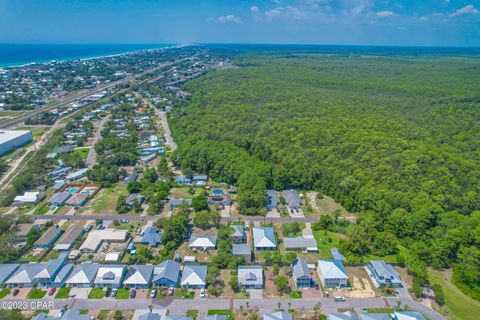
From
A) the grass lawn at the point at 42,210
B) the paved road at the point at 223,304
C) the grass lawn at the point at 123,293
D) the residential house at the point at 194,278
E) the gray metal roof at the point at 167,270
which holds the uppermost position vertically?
the gray metal roof at the point at 167,270

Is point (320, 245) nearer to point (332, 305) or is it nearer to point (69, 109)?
point (332, 305)

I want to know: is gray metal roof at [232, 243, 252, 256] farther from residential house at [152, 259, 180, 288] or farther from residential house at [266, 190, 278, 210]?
residential house at [266, 190, 278, 210]

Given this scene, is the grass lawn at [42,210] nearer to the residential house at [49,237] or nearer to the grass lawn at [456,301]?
the residential house at [49,237]

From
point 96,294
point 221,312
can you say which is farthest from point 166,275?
point 96,294

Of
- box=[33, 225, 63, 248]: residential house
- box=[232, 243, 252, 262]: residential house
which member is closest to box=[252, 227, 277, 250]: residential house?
box=[232, 243, 252, 262]: residential house

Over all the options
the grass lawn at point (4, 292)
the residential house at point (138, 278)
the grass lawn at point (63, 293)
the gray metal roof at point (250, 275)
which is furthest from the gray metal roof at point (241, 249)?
the grass lawn at point (4, 292)

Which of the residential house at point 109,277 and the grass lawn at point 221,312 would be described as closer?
the grass lawn at point 221,312
